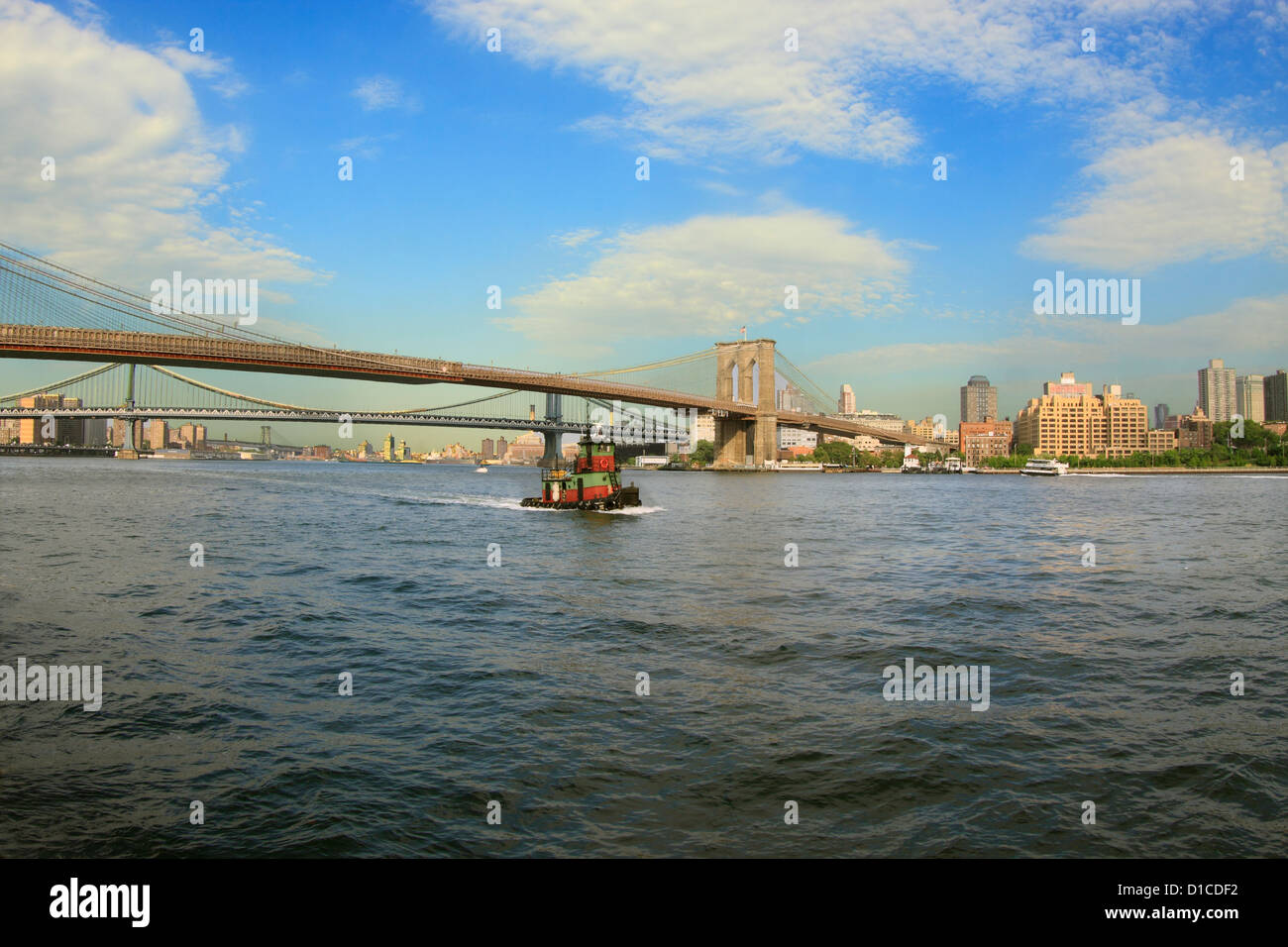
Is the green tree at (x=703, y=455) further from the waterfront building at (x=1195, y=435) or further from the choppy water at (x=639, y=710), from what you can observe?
the choppy water at (x=639, y=710)

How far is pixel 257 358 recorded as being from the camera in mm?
47750

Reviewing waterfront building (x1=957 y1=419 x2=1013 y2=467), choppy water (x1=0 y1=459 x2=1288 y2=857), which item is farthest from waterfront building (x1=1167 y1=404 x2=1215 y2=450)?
choppy water (x1=0 y1=459 x2=1288 y2=857)

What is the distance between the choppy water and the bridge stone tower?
8014 cm

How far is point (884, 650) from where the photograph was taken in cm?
1124

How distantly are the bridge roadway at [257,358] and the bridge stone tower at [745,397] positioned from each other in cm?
3004

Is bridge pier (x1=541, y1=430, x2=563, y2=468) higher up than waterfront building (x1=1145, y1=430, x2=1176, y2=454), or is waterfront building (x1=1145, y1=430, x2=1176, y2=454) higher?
waterfront building (x1=1145, y1=430, x2=1176, y2=454)

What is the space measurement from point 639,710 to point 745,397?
322 ft

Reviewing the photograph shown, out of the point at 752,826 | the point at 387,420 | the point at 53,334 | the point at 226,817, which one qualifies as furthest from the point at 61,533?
the point at 387,420

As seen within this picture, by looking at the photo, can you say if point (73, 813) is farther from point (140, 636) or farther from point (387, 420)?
point (387, 420)

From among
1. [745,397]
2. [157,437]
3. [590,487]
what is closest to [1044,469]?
[745,397]

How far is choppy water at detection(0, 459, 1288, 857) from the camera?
5.92m

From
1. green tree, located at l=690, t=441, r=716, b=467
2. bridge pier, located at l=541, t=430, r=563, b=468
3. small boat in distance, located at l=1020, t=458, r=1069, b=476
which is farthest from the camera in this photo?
green tree, located at l=690, t=441, r=716, b=467

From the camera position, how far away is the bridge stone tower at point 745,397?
330 feet

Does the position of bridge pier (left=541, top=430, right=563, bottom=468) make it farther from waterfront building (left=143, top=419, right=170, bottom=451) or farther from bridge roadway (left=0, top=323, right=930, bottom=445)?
waterfront building (left=143, top=419, right=170, bottom=451)
